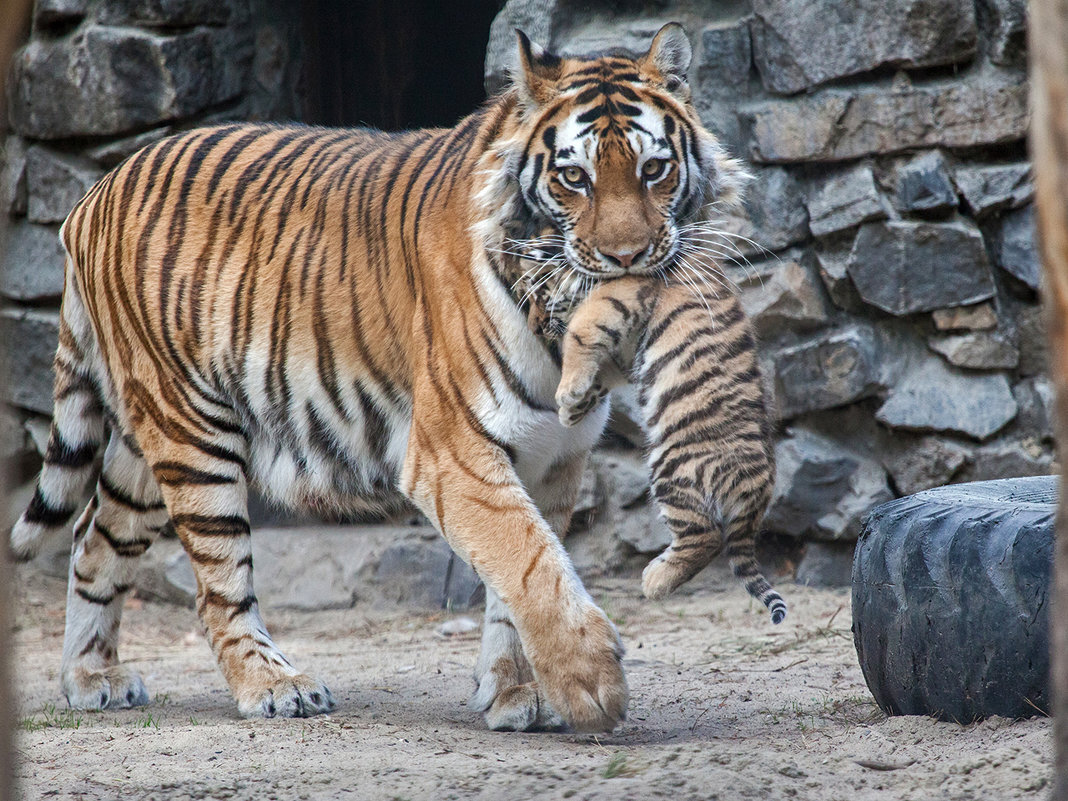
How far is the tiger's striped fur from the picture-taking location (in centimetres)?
262

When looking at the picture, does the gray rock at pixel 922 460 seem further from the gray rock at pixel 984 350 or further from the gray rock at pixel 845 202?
the gray rock at pixel 845 202

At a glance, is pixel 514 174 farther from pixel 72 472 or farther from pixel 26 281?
pixel 26 281

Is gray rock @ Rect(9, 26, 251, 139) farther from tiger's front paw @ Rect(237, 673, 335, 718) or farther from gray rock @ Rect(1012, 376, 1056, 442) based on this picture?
gray rock @ Rect(1012, 376, 1056, 442)

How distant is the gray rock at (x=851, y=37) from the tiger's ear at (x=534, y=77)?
6.20 ft

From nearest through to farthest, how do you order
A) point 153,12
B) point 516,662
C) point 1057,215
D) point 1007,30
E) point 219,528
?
point 1057,215, point 516,662, point 219,528, point 1007,30, point 153,12

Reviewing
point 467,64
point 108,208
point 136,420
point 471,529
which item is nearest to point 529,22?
point 467,64

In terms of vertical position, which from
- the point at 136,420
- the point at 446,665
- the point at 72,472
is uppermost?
the point at 136,420

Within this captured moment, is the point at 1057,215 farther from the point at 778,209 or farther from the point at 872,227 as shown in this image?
the point at 778,209

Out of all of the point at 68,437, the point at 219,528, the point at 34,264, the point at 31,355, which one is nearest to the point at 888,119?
the point at 219,528

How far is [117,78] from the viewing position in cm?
512

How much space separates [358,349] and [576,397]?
0.89 m

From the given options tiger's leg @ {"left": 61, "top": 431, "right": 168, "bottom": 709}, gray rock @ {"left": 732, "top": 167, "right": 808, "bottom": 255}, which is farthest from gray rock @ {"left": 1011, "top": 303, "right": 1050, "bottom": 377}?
tiger's leg @ {"left": 61, "top": 431, "right": 168, "bottom": 709}

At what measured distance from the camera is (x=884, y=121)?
455 cm

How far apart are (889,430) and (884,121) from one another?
1.23 meters
